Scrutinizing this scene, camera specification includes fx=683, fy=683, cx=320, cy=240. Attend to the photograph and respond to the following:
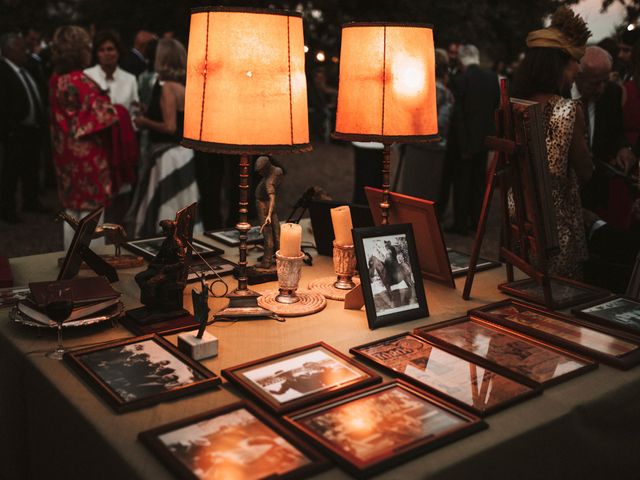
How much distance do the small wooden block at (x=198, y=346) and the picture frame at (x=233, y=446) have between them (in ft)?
0.82

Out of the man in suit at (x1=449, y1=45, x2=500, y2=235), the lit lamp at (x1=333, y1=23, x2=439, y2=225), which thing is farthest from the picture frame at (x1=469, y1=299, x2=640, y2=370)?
the man in suit at (x1=449, y1=45, x2=500, y2=235)

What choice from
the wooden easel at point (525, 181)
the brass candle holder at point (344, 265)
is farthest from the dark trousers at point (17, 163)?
the wooden easel at point (525, 181)

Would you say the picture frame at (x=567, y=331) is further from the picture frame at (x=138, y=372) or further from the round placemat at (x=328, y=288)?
the picture frame at (x=138, y=372)

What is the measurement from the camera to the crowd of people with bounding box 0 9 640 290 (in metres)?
2.29

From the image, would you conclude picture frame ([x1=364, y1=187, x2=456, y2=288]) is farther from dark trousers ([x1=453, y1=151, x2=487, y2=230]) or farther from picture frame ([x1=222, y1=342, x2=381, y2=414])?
dark trousers ([x1=453, y1=151, x2=487, y2=230])

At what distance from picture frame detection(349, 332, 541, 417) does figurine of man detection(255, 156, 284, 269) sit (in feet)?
1.99

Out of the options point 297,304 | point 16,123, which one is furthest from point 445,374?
point 16,123

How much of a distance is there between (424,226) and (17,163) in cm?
453

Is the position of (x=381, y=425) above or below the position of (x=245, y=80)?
below

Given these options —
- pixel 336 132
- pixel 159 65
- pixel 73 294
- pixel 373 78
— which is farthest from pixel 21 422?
pixel 159 65

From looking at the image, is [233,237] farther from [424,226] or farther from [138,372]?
[138,372]

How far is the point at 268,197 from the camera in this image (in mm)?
2010

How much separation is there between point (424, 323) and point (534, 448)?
20.8 inches

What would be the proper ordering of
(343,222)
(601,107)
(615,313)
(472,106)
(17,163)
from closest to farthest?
(615,313) → (343,222) → (601,107) → (472,106) → (17,163)
